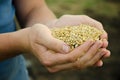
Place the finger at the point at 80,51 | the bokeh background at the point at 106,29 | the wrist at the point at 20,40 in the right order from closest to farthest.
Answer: the finger at the point at 80,51
the wrist at the point at 20,40
the bokeh background at the point at 106,29

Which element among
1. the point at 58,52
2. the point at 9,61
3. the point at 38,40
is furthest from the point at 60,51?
the point at 9,61

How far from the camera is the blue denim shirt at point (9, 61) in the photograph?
6.17ft

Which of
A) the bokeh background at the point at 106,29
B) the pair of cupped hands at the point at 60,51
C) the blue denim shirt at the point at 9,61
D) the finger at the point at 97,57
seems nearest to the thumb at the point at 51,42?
the pair of cupped hands at the point at 60,51

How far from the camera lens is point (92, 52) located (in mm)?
1577

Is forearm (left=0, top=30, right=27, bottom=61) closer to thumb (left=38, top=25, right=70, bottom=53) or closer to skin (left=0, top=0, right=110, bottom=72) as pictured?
skin (left=0, top=0, right=110, bottom=72)

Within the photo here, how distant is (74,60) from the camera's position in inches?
62.2

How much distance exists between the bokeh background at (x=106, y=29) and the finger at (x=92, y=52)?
2.70m

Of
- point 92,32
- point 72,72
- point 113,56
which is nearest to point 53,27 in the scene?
point 92,32

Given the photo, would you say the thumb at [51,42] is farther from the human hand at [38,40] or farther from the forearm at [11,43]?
the forearm at [11,43]

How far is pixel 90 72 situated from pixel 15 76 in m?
2.48

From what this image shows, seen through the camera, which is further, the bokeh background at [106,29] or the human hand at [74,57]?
the bokeh background at [106,29]

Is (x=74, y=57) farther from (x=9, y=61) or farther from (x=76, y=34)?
(x=9, y=61)

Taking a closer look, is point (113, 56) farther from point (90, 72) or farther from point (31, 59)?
point (31, 59)

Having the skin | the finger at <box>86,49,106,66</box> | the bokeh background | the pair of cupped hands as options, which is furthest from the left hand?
the bokeh background
